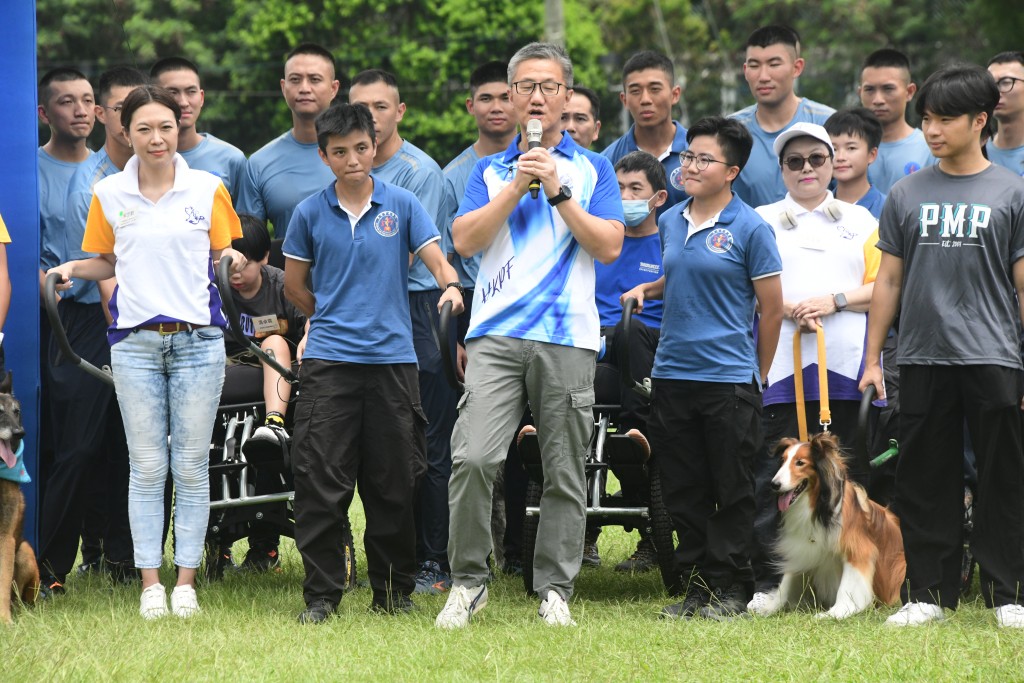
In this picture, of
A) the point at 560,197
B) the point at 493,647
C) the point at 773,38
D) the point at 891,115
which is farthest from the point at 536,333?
the point at 891,115

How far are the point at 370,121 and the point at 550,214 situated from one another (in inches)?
39.4

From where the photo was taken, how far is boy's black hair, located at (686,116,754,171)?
6207 millimetres

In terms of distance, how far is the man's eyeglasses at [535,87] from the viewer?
5.54 metres

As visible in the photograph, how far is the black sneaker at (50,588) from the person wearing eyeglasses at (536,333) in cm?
215

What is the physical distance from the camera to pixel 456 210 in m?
7.66

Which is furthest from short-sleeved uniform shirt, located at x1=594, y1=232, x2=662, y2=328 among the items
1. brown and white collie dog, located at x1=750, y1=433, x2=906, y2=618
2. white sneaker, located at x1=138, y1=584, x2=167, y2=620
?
white sneaker, located at x1=138, y1=584, x2=167, y2=620

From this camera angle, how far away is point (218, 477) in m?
6.98

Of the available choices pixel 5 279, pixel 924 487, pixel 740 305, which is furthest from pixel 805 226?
pixel 5 279

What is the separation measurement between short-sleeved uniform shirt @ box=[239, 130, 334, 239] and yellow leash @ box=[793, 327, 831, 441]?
2.73 metres

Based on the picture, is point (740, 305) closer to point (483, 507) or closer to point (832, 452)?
point (832, 452)

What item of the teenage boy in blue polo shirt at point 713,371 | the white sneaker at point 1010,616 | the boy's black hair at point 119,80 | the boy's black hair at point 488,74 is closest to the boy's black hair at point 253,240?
the boy's black hair at point 119,80

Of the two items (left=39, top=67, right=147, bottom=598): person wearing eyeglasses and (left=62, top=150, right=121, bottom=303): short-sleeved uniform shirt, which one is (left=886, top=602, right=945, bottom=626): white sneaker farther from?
(left=62, top=150, right=121, bottom=303): short-sleeved uniform shirt

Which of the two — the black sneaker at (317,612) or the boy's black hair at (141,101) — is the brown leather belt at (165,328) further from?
the black sneaker at (317,612)

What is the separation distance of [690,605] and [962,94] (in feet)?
7.88
